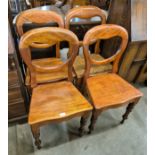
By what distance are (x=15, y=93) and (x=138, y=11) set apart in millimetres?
1216

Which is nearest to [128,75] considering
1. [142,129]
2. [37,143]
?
[142,129]

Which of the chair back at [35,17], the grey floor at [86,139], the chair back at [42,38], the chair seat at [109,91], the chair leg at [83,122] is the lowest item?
the grey floor at [86,139]

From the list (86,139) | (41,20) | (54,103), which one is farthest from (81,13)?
(86,139)

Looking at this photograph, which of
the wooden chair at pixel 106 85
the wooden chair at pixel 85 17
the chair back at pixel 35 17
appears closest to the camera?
the wooden chair at pixel 106 85

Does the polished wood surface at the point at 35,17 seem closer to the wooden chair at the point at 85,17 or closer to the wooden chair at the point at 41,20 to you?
the wooden chair at the point at 41,20

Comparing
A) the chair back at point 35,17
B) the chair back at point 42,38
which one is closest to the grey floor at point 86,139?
the chair back at point 42,38

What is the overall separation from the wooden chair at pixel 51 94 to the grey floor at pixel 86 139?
15 centimetres

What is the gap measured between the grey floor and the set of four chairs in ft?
0.34

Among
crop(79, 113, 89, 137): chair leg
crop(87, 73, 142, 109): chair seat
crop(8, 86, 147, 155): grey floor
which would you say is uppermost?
crop(87, 73, 142, 109): chair seat

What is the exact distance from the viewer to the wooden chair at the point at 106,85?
114 centimetres

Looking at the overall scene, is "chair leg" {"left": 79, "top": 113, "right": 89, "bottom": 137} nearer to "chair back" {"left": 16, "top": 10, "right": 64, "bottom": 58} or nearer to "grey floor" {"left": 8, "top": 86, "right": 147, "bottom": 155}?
"grey floor" {"left": 8, "top": 86, "right": 147, "bottom": 155}

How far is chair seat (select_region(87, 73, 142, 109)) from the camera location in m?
1.17

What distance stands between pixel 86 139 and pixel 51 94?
0.56 meters

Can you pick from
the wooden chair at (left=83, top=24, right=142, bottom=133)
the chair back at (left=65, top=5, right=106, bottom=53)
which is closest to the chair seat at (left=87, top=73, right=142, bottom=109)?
the wooden chair at (left=83, top=24, right=142, bottom=133)
